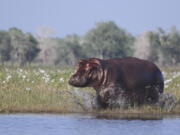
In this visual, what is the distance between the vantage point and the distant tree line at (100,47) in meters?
77.8

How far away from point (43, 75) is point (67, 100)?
Result: 20.4ft

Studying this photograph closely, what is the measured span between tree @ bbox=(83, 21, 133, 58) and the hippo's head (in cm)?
6280

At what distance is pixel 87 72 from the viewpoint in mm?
20875

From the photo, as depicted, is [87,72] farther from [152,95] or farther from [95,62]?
[152,95]

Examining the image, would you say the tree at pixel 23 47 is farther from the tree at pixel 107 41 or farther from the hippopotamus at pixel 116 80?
the hippopotamus at pixel 116 80

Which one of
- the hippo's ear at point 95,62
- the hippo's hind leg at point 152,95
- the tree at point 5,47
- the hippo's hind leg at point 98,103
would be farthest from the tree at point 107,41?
the hippo's ear at point 95,62

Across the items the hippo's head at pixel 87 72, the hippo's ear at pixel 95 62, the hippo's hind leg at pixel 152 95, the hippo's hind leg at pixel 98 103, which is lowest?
the hippo's hind leg at pixel 98 103

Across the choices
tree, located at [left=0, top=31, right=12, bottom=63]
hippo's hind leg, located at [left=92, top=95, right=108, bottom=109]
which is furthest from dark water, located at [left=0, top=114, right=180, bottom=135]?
tree, located at [left=0, top=31, right=12, bottom=63]

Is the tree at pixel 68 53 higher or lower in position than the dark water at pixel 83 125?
higher

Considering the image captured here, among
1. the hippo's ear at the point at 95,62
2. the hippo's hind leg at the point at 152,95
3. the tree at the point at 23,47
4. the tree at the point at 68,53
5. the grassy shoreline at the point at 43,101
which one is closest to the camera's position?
the hippo's ear at the point at 95,62

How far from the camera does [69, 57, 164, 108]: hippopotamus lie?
68.2ft

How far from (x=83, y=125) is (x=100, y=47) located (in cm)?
6773

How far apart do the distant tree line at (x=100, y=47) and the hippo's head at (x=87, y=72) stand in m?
52.8

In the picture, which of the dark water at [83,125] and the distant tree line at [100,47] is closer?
the dark water at [83,125]
